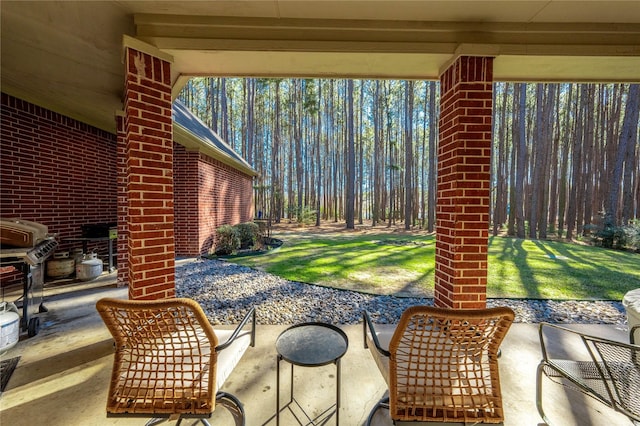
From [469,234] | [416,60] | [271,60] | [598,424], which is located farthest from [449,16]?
[598,424]

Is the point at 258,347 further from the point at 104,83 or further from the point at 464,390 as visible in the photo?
the point at 104,83

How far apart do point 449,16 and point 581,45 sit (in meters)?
1.40

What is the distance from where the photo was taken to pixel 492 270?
19.8 feet

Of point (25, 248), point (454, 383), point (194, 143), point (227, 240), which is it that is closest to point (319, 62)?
point (454, 383)

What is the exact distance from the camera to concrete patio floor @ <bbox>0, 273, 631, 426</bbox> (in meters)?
1.88

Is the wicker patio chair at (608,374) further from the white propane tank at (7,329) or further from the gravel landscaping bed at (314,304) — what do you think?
the white propane tank at (7,329)

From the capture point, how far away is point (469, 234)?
2533 mm

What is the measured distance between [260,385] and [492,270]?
237 inches

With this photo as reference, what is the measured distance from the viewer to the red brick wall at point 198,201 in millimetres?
6758

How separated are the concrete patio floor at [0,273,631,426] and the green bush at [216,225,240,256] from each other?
455cm

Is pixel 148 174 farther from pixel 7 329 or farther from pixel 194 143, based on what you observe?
pixel 194 143

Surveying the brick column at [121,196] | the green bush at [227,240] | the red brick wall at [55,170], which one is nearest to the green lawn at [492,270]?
the green bush at [227,240]

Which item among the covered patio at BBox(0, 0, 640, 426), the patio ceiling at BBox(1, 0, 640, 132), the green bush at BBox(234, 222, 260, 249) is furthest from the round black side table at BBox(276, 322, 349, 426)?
the green bush at BBox(234, 222, 260, 249)

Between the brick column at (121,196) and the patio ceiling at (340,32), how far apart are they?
1260 mm
